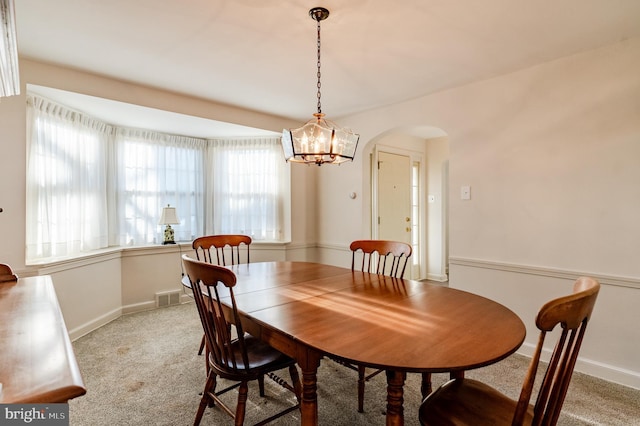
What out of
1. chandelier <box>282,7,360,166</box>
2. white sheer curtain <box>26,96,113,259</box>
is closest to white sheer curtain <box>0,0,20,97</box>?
chandelier <box>282,7,360,166</box>

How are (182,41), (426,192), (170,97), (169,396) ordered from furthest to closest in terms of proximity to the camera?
Answer: (426,192)
(170,97)
(182,41)
(169,396)

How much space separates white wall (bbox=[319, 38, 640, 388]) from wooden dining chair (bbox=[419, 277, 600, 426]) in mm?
1636

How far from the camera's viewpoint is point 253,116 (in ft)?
13.1

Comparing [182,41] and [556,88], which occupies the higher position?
[182,41]

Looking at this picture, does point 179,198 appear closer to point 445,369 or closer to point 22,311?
point 22,311

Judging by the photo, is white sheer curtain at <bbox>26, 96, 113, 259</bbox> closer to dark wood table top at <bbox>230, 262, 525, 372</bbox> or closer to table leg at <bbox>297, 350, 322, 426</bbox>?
dark wood table top at <bbox>230, 262, 525, 372</bbox>

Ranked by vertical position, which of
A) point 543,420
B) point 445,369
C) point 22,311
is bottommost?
point 543,420

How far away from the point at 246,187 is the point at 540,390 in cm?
402

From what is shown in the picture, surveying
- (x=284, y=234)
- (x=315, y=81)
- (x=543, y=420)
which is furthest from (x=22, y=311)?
(x=284, y=234)

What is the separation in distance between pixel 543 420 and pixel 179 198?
4.21 meters

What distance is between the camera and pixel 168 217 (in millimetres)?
3924

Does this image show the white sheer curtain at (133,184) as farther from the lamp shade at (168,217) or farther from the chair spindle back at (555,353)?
the chair spindle back at (555,353)

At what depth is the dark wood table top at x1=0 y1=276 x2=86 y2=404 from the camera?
650 mm

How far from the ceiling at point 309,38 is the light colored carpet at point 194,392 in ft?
7.78
